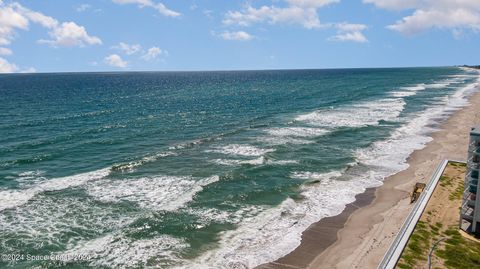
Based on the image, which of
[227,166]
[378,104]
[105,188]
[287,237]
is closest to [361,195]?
[287,237]

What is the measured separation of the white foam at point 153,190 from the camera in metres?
31.5

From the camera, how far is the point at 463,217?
81.2 feet

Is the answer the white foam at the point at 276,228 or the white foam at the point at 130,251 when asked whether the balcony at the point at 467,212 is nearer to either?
the white foam at the point at 276,228

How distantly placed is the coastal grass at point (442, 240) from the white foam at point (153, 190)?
16638 mm

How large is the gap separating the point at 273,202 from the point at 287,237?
5.96 meters

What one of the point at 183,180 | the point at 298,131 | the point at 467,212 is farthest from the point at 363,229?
the point at 298,131

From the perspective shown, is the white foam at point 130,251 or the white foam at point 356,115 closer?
the white foam at point 130,251

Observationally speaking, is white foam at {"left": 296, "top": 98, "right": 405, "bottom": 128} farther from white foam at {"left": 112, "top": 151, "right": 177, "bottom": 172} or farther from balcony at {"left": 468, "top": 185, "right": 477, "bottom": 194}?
balcony at {"left": 468, "top": 185, "right": 477, "bottom": 194}

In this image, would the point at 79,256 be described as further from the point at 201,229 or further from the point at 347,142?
the point at 347,142

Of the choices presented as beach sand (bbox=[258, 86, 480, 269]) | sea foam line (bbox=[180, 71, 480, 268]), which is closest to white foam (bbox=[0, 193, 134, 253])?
sea foam line (bbox=[180, 71, 480, 268])

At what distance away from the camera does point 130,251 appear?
24203 millimetres

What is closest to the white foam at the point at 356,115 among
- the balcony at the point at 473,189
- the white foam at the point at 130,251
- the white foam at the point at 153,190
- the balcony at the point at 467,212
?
the white foam at the point at 153,190

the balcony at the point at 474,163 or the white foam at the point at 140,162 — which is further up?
the balcony at the point at 474,163

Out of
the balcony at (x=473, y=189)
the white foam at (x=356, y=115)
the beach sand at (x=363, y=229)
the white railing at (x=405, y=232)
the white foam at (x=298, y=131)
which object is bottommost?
the beach sand at (x=363, y=229)
